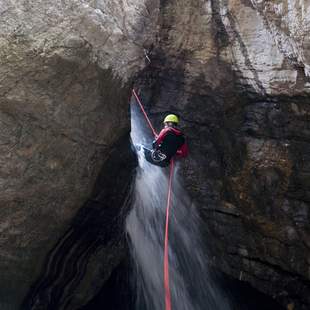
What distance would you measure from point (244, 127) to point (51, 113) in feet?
10.3

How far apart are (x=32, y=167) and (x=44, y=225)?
792mm

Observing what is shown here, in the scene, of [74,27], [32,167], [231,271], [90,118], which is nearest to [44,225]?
[32,167]

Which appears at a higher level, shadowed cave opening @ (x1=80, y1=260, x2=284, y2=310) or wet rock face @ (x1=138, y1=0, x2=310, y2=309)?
wet rock face @ (x1=138, y1=0, x2=310, y2=309)

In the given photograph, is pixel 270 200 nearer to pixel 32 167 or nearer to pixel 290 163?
pixel 290 163

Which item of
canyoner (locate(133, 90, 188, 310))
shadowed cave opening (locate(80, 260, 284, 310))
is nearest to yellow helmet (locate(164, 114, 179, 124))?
canyoner (locate(133, 90, 188, 310))

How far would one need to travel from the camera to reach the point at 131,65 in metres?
5.55

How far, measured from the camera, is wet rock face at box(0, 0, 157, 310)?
15.1 feet

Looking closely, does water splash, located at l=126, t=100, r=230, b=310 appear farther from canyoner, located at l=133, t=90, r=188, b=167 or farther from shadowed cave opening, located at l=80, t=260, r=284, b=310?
canyoner, located at l=133, t=90, r=188, b=167

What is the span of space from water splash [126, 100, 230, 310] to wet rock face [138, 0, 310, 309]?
297 mm

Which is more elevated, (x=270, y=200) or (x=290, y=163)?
(x=290, y=163)

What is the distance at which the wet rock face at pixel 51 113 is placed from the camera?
4.61m

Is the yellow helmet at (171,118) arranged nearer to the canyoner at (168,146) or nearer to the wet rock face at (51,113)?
the canyoner at (168,146)

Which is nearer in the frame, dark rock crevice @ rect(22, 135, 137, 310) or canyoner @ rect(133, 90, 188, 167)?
dark rock crevice @ rect(22, 135, 137, 310)

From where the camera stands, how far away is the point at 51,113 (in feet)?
15.9
